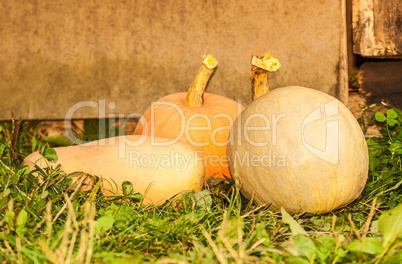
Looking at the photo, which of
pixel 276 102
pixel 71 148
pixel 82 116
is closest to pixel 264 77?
pixel 276 102

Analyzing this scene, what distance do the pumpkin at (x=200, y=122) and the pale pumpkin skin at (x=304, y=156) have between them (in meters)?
0.49

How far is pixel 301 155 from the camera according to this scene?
84.0 inches

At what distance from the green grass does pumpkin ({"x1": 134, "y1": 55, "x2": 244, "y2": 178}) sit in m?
0.26

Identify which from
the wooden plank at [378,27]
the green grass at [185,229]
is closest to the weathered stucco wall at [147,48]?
the wooden plank at [378,27]

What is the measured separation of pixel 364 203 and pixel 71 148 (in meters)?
1.53

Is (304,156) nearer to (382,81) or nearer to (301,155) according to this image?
(301,155)

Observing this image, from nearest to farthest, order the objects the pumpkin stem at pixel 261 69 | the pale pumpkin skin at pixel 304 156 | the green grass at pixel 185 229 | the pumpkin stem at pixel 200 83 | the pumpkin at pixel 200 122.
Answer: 1. the green grass at pixel 185 229
2. the pale pumpkin skin at pixel 304 156
3. the pumpkin stem at pixel 261 69
4. the pumpkin at pixel 200 122
5. the pumpkin stem at pixel 200 83

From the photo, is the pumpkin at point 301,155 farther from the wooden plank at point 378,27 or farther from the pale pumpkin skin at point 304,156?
the wooden plank at point 378,27

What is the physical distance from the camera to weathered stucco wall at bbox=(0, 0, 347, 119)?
3.26m

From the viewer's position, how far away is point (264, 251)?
1.59 meters

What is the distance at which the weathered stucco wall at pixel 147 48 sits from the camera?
10.7ft

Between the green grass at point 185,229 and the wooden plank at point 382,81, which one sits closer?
the green grass at point 185,229

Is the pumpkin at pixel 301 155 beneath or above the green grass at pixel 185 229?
above

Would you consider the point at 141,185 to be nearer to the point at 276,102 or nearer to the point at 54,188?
the point at 54,188
